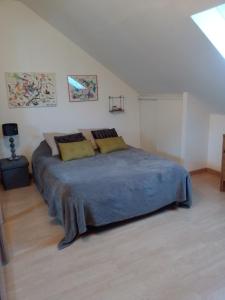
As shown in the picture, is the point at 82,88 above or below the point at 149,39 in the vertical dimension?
below

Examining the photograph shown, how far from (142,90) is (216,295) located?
3515mm

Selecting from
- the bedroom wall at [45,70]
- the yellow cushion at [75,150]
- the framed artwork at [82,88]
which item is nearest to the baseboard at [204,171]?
the bedroom wall at [45,70]

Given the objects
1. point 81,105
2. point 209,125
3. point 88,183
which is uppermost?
point 81,105

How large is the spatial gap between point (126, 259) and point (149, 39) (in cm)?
235

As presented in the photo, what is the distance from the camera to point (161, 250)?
7.16ft

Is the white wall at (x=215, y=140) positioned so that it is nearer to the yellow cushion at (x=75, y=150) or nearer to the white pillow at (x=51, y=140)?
the yellow cushion at (x=75, y=150)

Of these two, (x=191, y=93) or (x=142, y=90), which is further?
(x=142, y=90)

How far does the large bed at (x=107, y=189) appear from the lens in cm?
236

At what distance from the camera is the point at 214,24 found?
7.38ft

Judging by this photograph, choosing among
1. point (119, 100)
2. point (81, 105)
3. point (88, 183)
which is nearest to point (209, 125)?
point (119, 100)

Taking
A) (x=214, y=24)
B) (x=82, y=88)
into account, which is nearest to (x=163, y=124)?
(x=82, y=88)

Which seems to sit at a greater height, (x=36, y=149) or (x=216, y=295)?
(x=36, y=149)

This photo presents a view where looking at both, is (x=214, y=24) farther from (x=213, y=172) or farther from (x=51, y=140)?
(x=51, y=140)

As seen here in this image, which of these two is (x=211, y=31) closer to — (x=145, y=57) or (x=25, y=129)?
(x=145, y=57)
